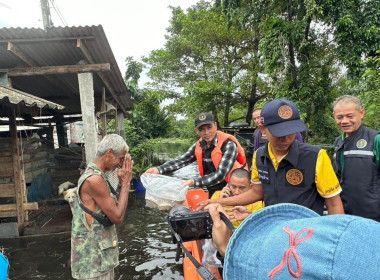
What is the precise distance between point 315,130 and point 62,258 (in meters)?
10.4

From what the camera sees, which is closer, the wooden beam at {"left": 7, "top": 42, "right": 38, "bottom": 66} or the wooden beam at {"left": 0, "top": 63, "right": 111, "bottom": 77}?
the wooden beam at {"left": 7, "top": 42, "right": 38, "bottom": 66}

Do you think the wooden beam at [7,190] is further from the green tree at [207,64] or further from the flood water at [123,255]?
the green tree at [207,64]

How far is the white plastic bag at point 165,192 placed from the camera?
2.88m

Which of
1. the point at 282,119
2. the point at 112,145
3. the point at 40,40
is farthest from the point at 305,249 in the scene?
the point at 40,40

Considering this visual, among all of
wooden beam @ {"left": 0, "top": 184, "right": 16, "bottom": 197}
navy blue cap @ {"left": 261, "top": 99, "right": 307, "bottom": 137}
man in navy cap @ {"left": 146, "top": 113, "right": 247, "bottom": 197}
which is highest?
navy blue cap @ {"left": 261, "top": 99, "right": 307, "bottom": 137}

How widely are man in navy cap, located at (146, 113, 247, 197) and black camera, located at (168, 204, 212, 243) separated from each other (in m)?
1.22

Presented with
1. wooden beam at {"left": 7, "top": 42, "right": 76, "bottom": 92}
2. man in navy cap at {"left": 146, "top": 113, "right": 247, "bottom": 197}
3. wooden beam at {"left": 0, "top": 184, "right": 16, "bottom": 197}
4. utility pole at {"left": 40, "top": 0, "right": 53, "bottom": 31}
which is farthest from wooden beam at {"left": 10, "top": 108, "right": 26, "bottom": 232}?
utility pole at {"left": 40, "top": 0, "right": 53, "bottom": 31}

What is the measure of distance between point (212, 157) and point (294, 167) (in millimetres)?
1517

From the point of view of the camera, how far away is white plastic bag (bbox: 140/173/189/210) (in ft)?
9.45

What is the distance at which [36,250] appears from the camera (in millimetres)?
5148

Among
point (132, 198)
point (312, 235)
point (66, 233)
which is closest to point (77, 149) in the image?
point (132, 198)

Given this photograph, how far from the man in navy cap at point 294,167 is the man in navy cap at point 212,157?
1109 millimetres

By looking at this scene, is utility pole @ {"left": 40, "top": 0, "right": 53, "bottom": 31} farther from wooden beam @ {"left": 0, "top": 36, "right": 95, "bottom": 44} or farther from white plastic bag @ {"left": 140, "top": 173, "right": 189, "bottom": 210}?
white plastic bag @ {"left": 140, "top": 173, "right": 189, "bottom": 210}

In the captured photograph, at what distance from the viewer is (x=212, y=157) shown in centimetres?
325
